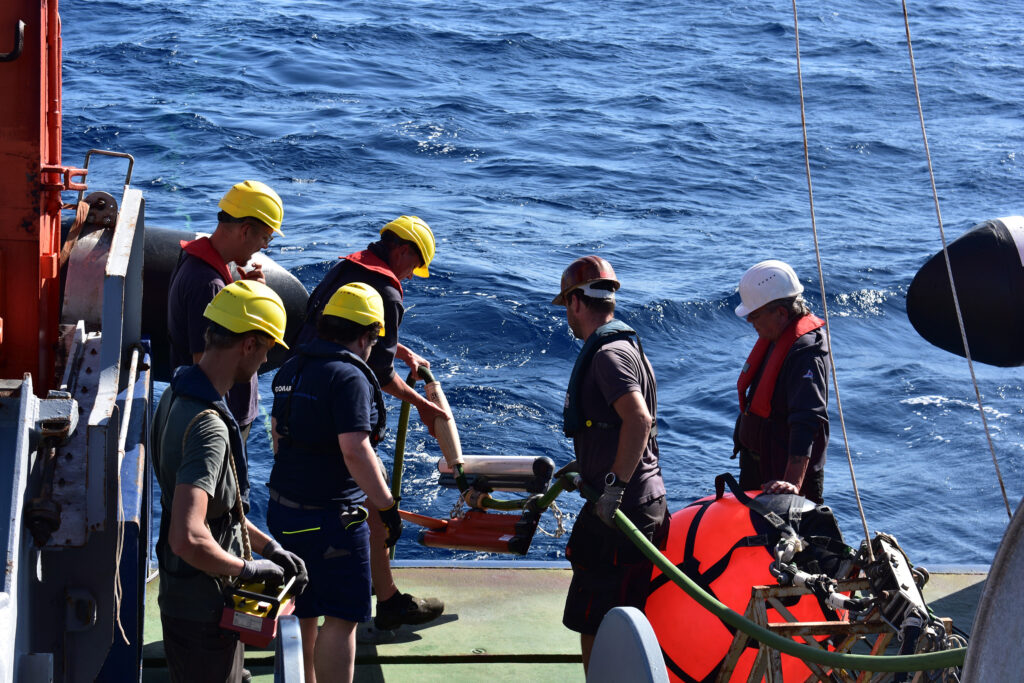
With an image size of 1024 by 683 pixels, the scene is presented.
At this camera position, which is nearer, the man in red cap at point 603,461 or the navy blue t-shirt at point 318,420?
the navy blue t-shirt at point 318,420

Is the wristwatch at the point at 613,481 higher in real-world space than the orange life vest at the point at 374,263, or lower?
lower

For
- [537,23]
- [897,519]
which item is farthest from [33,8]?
[537,23]

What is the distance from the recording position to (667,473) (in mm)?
10422

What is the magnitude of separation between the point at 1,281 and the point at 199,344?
81cm

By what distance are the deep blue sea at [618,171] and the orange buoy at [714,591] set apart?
447 cm

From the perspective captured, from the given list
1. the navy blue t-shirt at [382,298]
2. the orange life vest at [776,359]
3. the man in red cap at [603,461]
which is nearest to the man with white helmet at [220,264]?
the navy blue t-shirt at [382,298]

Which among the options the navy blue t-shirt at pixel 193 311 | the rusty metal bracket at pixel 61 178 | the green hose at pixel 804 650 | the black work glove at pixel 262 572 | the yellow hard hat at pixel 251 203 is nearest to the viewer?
the green hose at pixel 804 650

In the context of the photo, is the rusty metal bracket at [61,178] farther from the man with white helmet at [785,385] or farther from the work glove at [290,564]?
the man with white helmet at [785,385]

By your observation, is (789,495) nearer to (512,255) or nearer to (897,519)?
(897,519)

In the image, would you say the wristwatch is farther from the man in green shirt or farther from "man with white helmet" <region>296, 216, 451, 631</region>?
the man in green shirt

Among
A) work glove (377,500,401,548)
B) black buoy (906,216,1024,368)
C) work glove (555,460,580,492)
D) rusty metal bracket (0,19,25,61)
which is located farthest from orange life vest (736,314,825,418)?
rusty metal bracket (0,19,25,61)

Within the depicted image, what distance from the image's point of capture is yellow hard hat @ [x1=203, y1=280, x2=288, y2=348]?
353cm

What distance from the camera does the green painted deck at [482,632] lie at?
16.0 feet

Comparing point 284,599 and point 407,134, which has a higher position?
point 284,599
